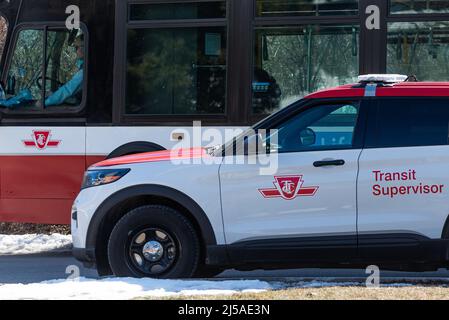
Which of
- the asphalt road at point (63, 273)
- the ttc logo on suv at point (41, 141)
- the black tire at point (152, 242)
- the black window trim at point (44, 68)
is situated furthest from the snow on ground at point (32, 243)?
the black tire at point (152, 242)

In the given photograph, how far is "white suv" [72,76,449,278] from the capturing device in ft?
26.6

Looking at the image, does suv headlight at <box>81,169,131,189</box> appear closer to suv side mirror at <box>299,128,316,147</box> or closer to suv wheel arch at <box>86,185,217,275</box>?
suv wheel arch at <box>86,185,217,275</box>

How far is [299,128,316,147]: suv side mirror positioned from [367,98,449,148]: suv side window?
0.49 meters

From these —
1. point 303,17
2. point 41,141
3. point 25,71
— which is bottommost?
point 41,141

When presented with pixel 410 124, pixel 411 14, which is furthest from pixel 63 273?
pixel 411 14

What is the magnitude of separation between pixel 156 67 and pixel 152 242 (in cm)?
327

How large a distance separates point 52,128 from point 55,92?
484 millimetres

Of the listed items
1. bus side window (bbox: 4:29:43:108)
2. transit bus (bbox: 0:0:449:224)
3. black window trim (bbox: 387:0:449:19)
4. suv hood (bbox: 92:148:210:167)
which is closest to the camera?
suv hood (bbox: 92:148:210:167)

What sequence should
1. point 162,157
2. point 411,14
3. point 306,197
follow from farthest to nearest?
point 411,14 < point 162,157 < point 306,197

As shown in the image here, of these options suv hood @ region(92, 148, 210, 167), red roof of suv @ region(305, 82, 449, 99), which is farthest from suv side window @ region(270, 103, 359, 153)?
suv hood @ region(92, 148, 210, 167)

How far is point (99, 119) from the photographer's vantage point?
37.0ft

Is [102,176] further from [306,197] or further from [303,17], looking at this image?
[303,17]

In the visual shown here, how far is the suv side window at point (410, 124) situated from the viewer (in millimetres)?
8195

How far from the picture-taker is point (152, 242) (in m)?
8.57
